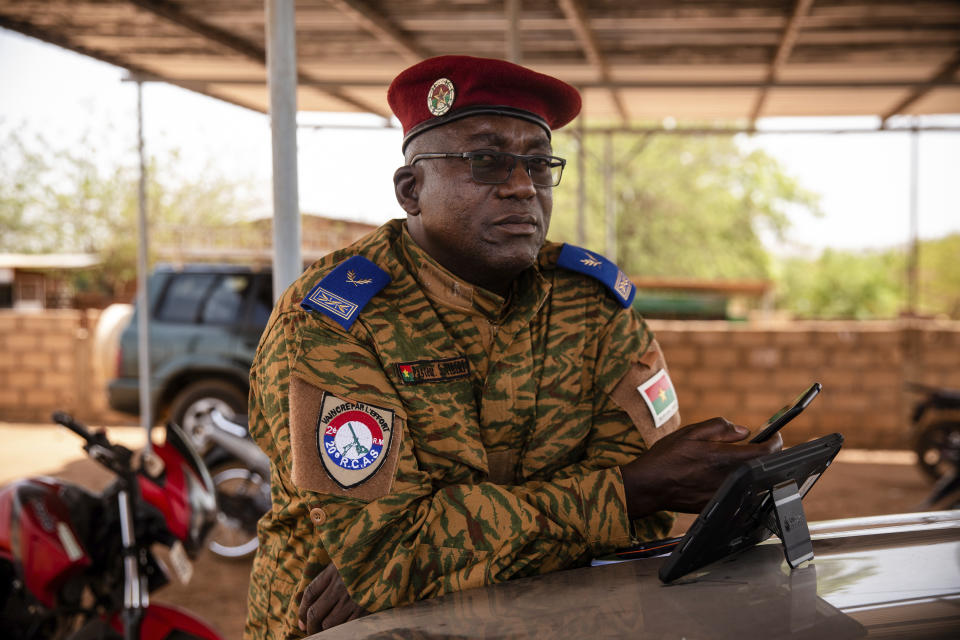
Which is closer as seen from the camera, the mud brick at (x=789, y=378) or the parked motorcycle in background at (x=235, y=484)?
the parked motorcycle in background at (x=235, y=484)

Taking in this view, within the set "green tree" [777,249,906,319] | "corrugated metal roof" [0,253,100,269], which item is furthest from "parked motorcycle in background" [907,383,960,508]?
"corrugated metal roof" [0,253,100,269]

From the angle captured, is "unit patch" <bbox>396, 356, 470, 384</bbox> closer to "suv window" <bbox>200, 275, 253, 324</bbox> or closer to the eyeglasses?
the eyeglasses

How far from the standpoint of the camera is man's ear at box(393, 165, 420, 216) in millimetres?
1809

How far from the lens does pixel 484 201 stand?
1703 mm

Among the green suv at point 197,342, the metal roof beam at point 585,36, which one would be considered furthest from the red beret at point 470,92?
the green suv at point 197,342

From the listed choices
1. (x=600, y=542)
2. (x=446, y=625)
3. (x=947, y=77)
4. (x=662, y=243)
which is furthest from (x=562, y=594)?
(x=662, y=243)

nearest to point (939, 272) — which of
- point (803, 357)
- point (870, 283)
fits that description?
point (870, 283)

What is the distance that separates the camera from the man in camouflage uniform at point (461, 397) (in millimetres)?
1413

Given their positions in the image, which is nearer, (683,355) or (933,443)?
(933,443)

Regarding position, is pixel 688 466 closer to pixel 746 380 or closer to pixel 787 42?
pixel 787 42

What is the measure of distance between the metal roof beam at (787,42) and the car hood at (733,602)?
4.58 metres

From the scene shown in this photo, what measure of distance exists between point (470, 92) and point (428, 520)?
0.84m

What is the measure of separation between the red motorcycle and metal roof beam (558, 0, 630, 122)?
374 cm

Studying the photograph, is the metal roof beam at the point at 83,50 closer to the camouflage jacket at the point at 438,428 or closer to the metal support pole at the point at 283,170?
the metal support pole at the point at 283,170
